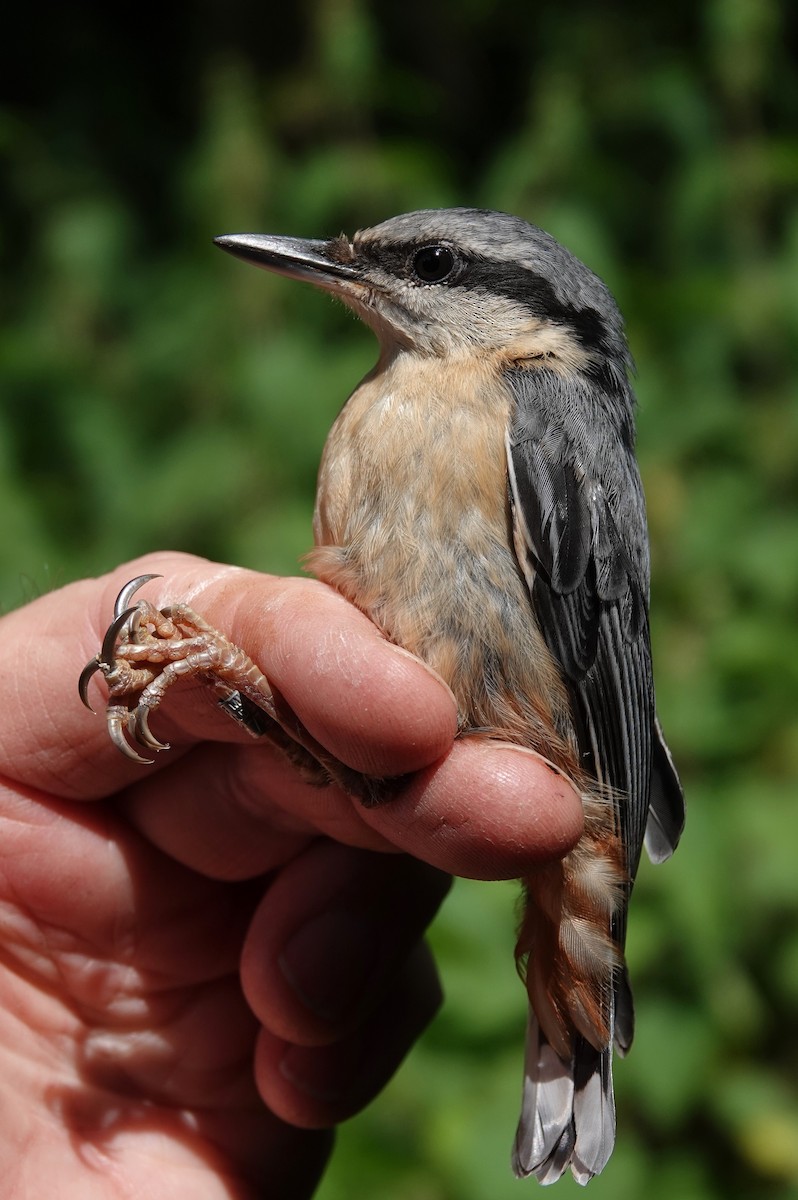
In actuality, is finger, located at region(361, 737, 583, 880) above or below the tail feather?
above

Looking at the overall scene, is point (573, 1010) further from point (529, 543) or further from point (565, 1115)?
point (529, 543)

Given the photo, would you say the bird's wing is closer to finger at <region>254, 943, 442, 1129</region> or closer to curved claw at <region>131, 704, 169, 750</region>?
finger at <region>254, 943, 442, 1129</region>

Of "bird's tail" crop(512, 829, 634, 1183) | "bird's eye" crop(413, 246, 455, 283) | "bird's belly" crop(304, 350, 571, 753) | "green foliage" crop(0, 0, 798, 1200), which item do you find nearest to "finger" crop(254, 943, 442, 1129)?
"bird's tail" crop(512, 829, 634, 1183)

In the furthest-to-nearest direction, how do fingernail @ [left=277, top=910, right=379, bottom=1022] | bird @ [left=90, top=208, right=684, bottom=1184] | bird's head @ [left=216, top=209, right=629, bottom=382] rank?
bird's head @ [left=216, top=209, right=629, bottom=382] < fingernail @ [left=277, top=910, right=379, bottom=1022] < bird @ [left=90, top=208, right=684, bottom=1184]

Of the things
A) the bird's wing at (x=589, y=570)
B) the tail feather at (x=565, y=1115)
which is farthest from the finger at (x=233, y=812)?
the tail feather at (x=565, y=1115)

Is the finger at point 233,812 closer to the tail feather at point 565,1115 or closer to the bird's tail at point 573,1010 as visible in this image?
the bird's tail at point 573,1010

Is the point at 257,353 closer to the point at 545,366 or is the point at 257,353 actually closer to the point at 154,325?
the point at 154,325

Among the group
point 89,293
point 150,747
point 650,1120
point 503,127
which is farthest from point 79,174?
point 650,1120
